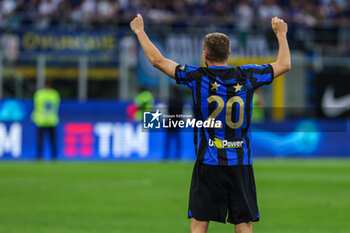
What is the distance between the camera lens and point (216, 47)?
5.18 m

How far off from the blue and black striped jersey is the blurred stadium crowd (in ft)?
66.6

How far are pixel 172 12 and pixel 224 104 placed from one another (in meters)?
22.3

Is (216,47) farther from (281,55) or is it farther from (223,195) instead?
(223,195)

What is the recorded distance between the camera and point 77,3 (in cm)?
2709

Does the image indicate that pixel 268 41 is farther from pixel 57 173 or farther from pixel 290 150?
pixel 57 173

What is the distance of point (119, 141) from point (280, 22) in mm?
16568

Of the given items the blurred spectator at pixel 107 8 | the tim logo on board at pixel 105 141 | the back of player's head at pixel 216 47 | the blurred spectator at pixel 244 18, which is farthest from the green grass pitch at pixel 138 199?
the blurred spectator at pixel 107 8

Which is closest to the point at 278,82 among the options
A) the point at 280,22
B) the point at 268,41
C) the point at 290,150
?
the point at 268,41

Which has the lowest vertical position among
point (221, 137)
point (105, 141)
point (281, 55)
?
point (105, 141)

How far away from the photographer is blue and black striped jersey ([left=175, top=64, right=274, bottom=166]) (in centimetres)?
526

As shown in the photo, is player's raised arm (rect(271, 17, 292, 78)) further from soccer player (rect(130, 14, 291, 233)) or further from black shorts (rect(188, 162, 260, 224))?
black shorts (rect(188, 162, 260, 224))

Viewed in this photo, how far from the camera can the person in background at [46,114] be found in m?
20.4

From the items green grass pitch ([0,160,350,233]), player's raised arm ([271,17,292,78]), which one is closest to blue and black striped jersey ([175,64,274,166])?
player's raised arm ([271,17,292,78])

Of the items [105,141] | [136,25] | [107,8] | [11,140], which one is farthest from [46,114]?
[136,25]
